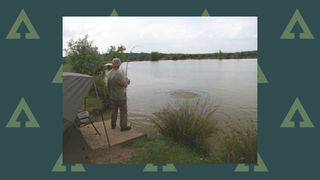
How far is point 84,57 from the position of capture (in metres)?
13.6

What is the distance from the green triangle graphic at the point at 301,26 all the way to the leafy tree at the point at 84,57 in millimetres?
11021

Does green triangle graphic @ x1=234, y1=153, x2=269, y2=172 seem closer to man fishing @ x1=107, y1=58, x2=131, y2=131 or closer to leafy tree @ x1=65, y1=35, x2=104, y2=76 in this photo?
man fishing @ x1=107, y1=58, x2=131, y2=131

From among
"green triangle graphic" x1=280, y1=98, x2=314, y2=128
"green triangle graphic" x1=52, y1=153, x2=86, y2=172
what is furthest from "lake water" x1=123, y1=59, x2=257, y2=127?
"green triangle graphic" x1=52, y1=153, x2=86, y2=172

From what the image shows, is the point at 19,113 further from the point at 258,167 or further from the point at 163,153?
the point at 258,167

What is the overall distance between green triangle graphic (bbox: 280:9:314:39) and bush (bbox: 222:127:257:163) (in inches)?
79.8

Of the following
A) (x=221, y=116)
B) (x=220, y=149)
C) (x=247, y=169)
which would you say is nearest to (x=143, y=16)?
(x=247, y=169)

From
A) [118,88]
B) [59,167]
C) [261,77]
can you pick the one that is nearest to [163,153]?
[118,88]

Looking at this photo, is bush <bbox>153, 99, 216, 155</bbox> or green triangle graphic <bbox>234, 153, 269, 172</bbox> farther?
bush <bbox>153, 99, 216, 155</bbox>

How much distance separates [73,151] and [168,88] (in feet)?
35.8

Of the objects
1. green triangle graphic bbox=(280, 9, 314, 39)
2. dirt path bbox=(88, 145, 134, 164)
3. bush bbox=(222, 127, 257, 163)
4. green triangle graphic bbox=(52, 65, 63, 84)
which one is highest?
green triangle graphic bbox=(280, 9, 314, 39)

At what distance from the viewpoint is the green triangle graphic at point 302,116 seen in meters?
Answer: 3.44

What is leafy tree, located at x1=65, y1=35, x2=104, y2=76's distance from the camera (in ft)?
43.8

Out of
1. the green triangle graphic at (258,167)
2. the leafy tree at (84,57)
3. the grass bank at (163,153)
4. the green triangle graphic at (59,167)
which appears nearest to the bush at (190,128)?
the grass bank at (163,153)

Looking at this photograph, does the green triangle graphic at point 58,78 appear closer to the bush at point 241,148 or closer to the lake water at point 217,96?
the bush at point 241,148
